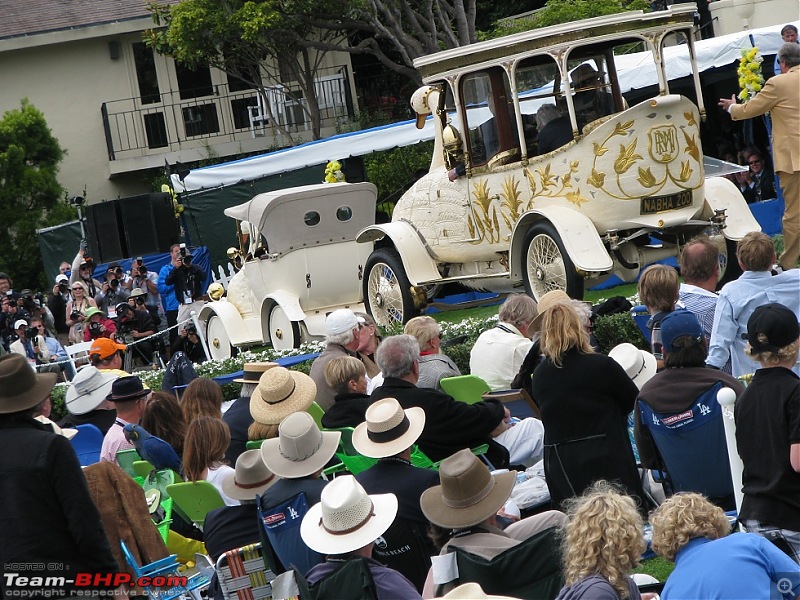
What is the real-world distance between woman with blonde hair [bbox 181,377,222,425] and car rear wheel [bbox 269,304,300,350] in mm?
6166

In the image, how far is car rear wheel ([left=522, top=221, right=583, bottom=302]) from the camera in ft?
35.2

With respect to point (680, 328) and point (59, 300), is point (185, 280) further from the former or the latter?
point (680, 328)

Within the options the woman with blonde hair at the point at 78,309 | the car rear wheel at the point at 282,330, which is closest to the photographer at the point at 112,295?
the woman with blonde hair at the point at 78,309

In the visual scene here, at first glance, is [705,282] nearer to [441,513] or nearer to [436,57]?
[441,513]

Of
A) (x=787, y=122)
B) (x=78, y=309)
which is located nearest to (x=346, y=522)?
(x=787, y=122)

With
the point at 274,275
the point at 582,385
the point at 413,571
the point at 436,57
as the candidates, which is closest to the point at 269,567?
the point at 413,571

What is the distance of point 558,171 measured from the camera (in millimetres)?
11250

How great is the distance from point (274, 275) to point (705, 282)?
7791mm

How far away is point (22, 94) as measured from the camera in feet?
101

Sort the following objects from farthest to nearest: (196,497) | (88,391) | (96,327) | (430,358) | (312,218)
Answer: (96,327)
(312,218)
(88,391)
(430,358)
(196,497)

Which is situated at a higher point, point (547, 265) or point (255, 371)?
point (547, 265)

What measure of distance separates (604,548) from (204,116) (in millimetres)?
28567

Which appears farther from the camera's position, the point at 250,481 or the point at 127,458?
the point at 127,458

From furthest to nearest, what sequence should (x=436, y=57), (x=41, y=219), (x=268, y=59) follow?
(x=268, y=59) → (x=41, y=219) → (x=436, y=57)
